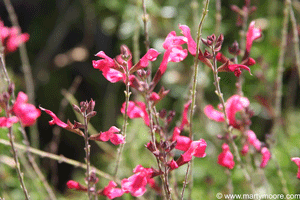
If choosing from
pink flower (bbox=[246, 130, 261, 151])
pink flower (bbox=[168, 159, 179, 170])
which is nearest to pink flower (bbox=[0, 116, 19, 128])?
pink flower (bbox=[168, 159, 179, 170])

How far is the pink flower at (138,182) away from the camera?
59 cm

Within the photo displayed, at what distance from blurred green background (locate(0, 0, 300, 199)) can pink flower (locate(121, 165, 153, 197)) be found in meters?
0.65

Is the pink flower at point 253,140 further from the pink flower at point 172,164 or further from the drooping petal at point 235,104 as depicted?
the pink flower at point 172,164

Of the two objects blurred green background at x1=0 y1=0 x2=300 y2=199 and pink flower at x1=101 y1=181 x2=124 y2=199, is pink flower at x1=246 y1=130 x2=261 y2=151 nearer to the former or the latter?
pink flower at x1=101 y1=181 x2=124 y2=199

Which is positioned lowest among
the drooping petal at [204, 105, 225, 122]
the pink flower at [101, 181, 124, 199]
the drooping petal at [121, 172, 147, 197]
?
the pink flower at [101, 181, 124, 199]

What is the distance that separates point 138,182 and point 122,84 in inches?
65.5

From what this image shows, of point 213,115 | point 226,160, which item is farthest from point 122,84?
point 226,160

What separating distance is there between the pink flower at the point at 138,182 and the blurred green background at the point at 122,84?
646mm

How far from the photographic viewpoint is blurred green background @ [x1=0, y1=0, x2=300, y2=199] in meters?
1.56

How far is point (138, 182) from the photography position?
60 centimetres

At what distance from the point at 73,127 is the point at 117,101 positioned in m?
1.76

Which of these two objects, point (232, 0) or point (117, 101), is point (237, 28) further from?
point (117, 101)

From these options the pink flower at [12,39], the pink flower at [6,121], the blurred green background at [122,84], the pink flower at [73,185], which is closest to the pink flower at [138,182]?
A: the pink flower at [73,185]

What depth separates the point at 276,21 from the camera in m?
1.93
